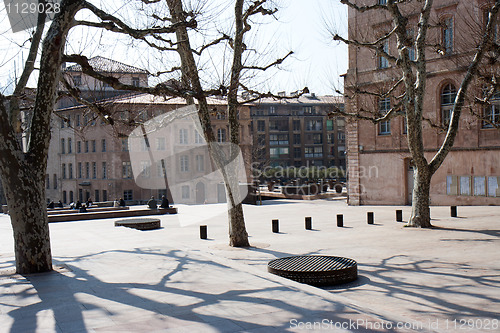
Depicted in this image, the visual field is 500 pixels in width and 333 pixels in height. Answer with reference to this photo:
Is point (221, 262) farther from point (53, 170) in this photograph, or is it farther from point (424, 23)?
point (53, 170)

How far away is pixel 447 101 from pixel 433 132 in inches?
67.9

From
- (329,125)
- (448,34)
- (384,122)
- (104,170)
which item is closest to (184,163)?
(104,170)

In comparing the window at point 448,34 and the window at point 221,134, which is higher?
the window at point 448,34

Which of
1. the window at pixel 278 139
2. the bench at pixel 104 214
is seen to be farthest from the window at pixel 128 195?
the window at pixel 278 139

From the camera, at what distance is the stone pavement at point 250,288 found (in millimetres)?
5859

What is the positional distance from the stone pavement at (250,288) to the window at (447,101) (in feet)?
40.6

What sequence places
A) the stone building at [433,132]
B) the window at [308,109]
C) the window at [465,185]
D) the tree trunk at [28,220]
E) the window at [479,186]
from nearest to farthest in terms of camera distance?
1. the tree trunk at [28,220]
2. the stone building at [433,132]
3. the window at [479,186]
4. the window at [465,185]
5. the window at [308,109]

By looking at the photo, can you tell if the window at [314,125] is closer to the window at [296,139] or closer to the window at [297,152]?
the window at [296,139]

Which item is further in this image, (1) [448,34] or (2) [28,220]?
(1) [448,34]

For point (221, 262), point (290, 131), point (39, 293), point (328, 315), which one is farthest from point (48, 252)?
point (290, 131)

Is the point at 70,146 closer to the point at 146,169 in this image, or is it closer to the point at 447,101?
the point at 146,169

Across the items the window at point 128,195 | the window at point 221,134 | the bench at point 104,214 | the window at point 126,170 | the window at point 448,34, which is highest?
the window at point 448,34

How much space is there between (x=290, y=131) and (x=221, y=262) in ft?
257

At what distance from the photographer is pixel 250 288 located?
756 cm
